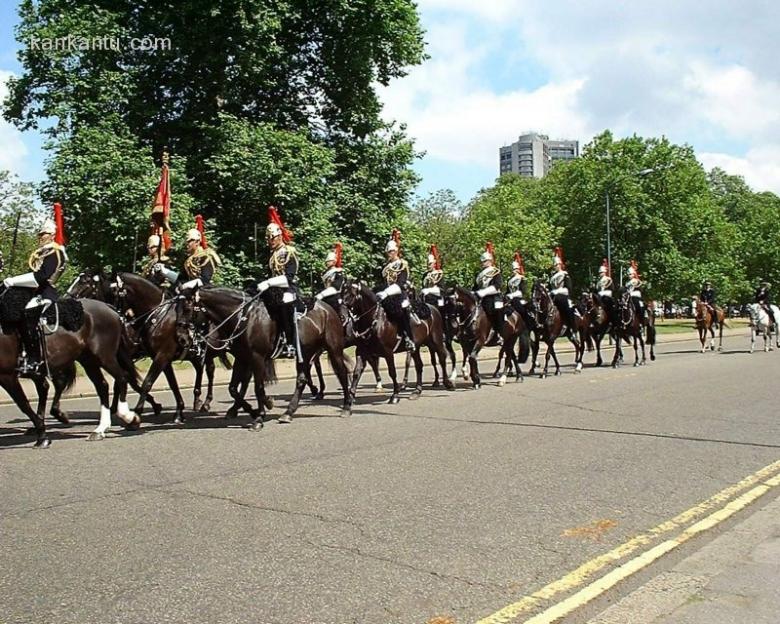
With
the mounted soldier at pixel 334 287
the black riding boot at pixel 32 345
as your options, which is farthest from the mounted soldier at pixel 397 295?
the black riding boot at pixel 32 345

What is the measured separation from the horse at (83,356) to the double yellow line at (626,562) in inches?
290

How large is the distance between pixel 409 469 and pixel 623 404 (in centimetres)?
677

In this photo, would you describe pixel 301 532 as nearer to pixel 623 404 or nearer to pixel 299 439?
pixel 299 439

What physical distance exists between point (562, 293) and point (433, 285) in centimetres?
508

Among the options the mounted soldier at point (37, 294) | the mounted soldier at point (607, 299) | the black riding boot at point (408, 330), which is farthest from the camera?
the mounted soldier at point (607, 299)

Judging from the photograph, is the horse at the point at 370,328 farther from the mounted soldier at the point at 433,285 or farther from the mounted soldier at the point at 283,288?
the mounted soldier at the point at 433,285

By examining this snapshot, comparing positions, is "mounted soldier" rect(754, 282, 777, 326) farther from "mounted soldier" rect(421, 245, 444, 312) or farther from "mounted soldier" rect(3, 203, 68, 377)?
"mounted soldier" rect(3, 203, 68, 377)

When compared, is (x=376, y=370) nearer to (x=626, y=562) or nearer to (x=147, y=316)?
(x=147, y=316)

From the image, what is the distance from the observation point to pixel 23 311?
10.0m

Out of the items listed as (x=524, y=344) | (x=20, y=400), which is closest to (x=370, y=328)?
(x=20, y=400)

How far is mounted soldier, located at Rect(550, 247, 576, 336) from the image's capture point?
70.4 ft

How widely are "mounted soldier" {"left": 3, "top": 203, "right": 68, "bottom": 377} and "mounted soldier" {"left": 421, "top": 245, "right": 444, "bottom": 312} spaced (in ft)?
28.1

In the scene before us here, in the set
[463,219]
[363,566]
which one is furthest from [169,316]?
[463,219]

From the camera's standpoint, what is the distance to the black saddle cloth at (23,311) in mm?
9906
